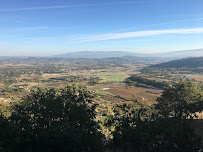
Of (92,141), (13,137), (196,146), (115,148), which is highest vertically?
(13,137)

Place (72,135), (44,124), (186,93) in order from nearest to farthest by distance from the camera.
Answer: (72,135), (44,124), (186,93)

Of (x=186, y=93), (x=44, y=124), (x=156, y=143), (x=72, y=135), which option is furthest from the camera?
(x=186, y=93)

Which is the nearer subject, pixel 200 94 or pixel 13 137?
Answer: pixel 13 137

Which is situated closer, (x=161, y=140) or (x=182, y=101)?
(x=161, y=140)

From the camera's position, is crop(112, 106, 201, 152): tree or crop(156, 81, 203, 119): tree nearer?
crop(112, 106, 201, 152): tree

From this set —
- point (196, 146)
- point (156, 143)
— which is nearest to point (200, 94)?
point (196, 146)

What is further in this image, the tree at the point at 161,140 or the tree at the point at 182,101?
the tree at the point at 182,101

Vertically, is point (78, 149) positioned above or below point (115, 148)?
above

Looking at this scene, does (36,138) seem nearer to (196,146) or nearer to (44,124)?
(44,124)
